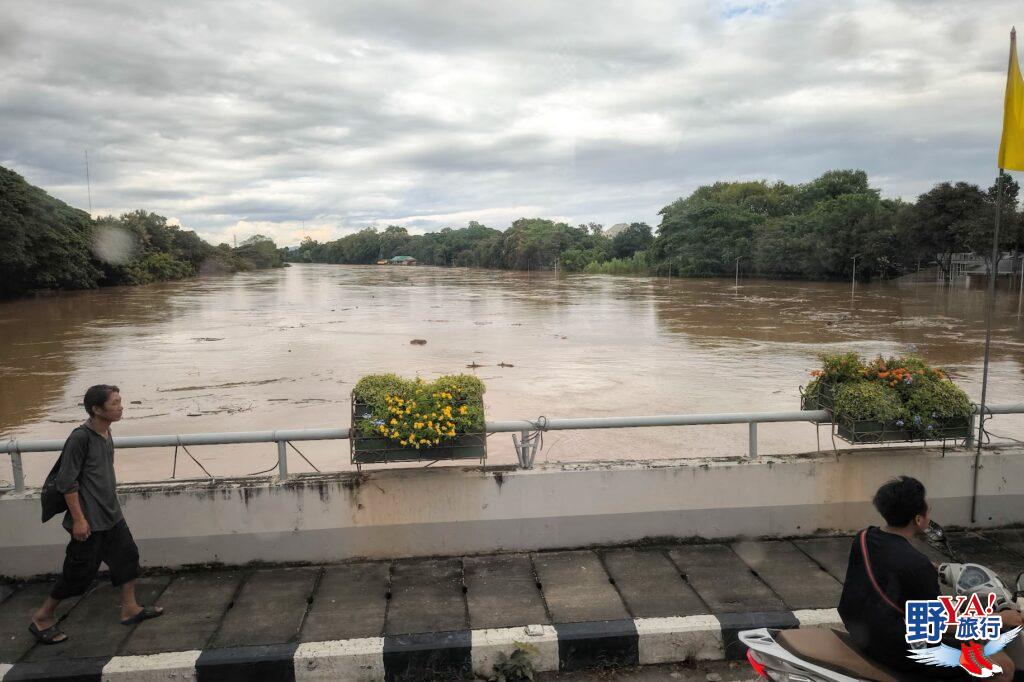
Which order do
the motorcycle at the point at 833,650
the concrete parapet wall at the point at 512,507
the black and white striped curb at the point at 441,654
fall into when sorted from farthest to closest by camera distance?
the concrete parapet wall at the point at 512,507, the black and white striped curb at the point at 441,654, the motorcycle at the point at 833,650

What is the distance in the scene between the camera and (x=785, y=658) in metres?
2.82

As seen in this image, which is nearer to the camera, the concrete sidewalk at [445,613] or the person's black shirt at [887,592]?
the person's black shirt at [887,592]

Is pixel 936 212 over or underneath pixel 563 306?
over

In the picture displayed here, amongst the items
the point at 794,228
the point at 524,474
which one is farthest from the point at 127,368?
the point at 794,228

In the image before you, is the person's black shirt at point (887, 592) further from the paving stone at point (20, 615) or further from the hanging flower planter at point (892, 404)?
the paving stone at point (20, 615)

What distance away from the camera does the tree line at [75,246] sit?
35.5 m

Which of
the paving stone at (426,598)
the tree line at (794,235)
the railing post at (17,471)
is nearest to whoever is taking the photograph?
the paving stone at (426,598)

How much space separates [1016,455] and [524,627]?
3588 millimetres

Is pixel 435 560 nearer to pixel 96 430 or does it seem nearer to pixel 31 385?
pixel 96 430

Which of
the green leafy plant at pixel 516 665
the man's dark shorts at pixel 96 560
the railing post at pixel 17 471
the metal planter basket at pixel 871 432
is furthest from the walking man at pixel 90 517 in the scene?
the metal planter basket at pixel 871 432

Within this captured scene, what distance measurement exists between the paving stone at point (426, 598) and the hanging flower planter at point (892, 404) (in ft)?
8.87

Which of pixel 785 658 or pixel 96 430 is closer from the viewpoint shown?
pixel 785 658

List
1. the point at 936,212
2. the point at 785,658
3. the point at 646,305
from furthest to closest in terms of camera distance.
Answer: the point at 936,212 < the point at 646,305 < the point at 785,658

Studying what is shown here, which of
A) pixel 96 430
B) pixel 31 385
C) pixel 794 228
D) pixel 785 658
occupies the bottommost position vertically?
pixel 31 385
